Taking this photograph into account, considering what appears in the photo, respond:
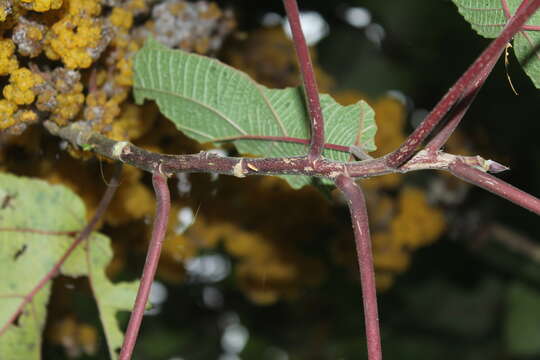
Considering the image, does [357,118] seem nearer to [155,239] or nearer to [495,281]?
[155,239]

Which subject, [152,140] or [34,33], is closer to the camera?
[34,33]

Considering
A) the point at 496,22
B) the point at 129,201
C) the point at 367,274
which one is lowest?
the point at 129,201

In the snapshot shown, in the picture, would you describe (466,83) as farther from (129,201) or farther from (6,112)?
(129,201)

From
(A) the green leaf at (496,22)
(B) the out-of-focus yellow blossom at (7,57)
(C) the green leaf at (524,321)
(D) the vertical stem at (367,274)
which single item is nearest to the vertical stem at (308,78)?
(D) the vertical stem at (367,274)

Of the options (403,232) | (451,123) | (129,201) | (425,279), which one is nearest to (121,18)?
(129,201)

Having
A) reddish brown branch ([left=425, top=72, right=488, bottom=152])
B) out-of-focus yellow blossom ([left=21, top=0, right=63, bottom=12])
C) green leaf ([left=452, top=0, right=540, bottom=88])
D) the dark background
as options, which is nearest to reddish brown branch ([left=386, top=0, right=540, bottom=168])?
reddish brown branch ([left=425, top=72, right=488, bottom=152])

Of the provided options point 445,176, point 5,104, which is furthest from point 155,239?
point 445,176
